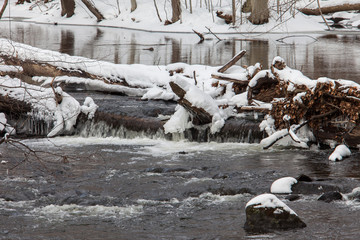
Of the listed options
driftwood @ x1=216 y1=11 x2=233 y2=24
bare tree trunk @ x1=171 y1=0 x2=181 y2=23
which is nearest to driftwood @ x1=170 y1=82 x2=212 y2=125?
driftwood @ x1=216 y1=11 x2=233 y2=24

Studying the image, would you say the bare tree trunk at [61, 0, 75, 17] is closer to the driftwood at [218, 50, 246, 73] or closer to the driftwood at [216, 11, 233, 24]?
the driftwood at [216, 11, 233, 24]

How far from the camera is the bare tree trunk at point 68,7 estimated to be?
4712cm

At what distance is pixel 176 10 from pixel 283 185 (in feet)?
106

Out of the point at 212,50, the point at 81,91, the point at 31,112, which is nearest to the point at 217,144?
the point at 31,112

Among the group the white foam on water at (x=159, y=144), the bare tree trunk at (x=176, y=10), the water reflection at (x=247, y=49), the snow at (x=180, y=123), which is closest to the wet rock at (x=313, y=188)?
the white foam on water at (x=159, y=144)

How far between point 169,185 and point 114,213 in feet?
4.10

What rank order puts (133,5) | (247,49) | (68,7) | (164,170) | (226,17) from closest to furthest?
(164,170) < (247,49) < (226,17) < (133,5) < (68,7)

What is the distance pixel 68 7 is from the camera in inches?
1868

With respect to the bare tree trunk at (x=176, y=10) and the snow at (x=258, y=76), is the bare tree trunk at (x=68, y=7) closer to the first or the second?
the bare tree trunk at (x=176, y=10)

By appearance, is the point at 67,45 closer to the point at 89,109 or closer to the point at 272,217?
the point at 89,109

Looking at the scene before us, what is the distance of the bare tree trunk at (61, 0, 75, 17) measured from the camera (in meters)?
47.1

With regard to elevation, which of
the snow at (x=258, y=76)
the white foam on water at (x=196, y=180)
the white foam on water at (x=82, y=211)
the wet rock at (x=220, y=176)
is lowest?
the white foam on water at (x=82, y=211)

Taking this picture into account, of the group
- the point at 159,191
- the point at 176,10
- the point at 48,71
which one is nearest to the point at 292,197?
the point at 159,191

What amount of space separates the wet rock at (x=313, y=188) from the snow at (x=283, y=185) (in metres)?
0.06
